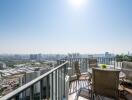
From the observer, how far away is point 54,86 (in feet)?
8.50

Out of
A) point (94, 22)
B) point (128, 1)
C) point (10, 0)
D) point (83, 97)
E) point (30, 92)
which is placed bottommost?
point (83, 97)

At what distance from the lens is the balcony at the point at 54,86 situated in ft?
3.41

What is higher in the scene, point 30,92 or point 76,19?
point 76,19

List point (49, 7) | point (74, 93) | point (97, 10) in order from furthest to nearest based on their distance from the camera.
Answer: point (49, 7), point (97, 10), point (74, 93)

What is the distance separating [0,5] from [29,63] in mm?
6299

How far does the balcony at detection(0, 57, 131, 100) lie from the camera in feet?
3.41

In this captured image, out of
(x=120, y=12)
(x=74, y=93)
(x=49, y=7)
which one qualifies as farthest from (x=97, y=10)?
(x=74, y=93)

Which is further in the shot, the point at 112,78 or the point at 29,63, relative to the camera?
the point at 29,63

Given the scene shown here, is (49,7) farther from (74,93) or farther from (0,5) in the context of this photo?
(74,93)

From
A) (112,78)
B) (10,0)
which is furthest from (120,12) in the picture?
(10,0)

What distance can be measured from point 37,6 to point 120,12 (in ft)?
18.5

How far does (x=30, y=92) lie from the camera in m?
1.13

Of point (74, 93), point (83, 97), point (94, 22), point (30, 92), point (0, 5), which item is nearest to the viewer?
point (30, 92)

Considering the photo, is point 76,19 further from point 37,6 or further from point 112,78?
point 112,78
